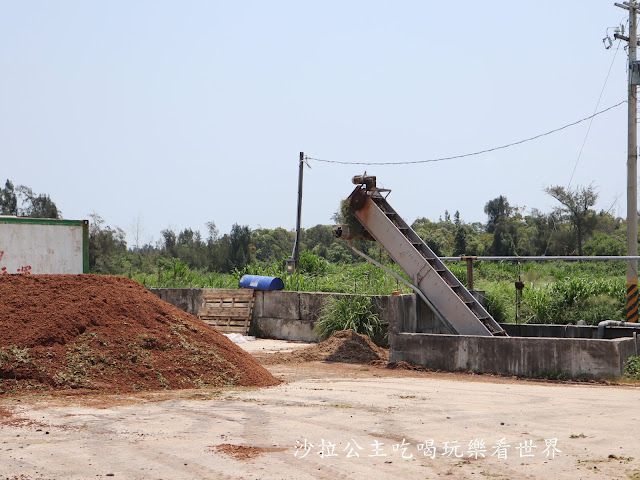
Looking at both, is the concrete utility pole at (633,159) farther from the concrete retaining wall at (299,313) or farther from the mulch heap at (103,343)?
the mulch heap at (103,343)

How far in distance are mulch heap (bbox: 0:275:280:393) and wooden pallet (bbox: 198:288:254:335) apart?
619 centimetres

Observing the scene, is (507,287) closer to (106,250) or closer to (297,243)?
(297,243)

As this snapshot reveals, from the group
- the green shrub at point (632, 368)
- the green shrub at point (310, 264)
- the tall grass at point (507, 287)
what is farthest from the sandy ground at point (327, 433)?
the green shrub at point (310, 264)

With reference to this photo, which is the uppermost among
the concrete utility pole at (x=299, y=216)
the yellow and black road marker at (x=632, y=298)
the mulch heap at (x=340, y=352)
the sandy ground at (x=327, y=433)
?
the concrete utility pole at (x=299, y=216)

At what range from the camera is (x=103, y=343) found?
9.99 metres

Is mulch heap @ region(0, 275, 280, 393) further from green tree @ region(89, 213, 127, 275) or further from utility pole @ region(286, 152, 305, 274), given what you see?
green tree @ region(89, 213, 127, 275)

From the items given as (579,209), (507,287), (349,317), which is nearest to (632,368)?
(349,317)

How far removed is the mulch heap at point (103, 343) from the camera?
9.45 meters

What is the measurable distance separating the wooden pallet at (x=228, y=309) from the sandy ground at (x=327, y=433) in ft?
25.2

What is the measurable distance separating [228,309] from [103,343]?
8.31 meters

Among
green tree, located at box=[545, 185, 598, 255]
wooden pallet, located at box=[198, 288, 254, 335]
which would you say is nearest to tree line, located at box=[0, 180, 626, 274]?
green tree, located at box=[545, 185, 598, 255]

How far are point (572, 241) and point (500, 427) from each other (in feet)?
126

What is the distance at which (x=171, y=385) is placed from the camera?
9.72 metres

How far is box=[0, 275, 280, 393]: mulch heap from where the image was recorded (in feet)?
31.0
